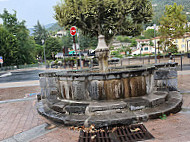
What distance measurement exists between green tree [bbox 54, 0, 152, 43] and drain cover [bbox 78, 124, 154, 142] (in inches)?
658

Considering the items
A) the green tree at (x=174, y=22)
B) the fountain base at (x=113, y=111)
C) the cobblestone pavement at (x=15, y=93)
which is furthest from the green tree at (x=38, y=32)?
the fountain base at (x=113, y=111)

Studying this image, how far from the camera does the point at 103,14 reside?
18.9 meters

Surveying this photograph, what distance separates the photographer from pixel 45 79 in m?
6.10

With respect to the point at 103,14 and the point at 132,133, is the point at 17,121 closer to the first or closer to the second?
the point at 132,133

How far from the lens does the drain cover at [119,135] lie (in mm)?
2961

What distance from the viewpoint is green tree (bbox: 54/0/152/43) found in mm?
18062

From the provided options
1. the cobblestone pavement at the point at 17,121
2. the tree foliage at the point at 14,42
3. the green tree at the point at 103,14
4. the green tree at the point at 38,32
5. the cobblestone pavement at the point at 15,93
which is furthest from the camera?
the green tree at the point at 38,32

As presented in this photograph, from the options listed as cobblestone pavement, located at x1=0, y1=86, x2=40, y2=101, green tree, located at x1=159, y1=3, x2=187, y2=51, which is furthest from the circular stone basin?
green tree, located at x1=159, y1=3, x2=187, y2=51

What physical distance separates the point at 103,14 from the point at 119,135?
18.0m

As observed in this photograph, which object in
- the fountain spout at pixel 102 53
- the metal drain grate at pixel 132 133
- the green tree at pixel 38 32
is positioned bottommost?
the metal drain grate at pixel 132 133

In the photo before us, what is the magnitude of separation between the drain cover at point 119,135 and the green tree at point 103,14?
16702mm

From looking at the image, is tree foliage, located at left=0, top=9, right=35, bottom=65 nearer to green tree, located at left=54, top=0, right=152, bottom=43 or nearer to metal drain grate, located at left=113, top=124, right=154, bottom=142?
green tree, located at left=54, top=0, right=152, bottom=43

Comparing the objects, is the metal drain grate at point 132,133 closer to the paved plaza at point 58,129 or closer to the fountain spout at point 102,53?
the paved plaza at point 58,129

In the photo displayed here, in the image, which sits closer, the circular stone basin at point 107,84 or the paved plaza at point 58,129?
the paved plaza at point 58,129
